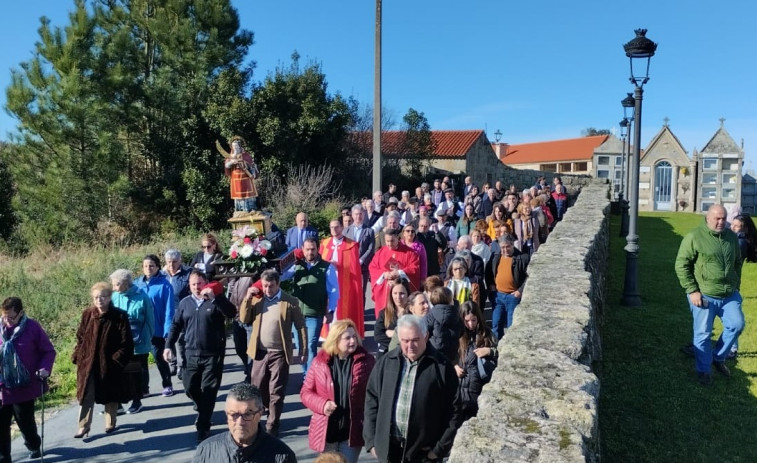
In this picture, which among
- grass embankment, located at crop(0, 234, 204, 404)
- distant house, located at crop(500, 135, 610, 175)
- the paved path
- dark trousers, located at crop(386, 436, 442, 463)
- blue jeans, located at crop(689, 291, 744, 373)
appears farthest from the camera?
distant house, located at crop(500, 135, 610, 175)

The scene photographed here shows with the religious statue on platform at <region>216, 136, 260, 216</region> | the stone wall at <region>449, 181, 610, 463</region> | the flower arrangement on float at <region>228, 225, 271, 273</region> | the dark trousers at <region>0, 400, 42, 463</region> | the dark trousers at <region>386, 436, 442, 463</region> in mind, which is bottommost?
the dark trousers at <region>0, 400, 42, 463</region>

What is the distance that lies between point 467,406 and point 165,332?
13.1 ft

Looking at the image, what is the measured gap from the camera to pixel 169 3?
76.8 feet

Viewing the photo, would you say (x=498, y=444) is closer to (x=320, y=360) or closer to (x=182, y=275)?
(x=320, y=360)

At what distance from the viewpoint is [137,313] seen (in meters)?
6.09

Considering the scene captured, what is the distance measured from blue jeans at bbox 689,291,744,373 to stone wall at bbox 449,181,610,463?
1313mm

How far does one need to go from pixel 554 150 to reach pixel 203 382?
73873mm

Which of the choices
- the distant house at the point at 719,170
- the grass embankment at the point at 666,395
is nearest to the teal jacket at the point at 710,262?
the grass embankment at the point at 666,395

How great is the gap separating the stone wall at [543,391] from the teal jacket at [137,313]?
12.9 feet

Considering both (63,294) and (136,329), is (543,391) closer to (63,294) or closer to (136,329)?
(136,329)

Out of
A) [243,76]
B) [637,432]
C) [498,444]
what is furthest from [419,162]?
[498,444]

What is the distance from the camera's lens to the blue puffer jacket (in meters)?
6.74

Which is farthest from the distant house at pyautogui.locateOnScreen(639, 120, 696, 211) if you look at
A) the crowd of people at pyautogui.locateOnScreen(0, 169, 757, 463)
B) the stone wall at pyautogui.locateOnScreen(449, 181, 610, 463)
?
the stone wall at pyautogui.locateOnScreen(449, 181, 610, 463)

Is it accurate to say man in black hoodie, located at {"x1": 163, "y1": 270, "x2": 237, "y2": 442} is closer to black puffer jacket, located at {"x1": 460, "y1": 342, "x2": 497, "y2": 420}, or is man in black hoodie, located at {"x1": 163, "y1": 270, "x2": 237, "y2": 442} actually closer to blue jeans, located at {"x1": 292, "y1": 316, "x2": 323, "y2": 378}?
blue jeans, located at {"x1": 292, "y1": 316, "x2": 323, "y2": 378}
